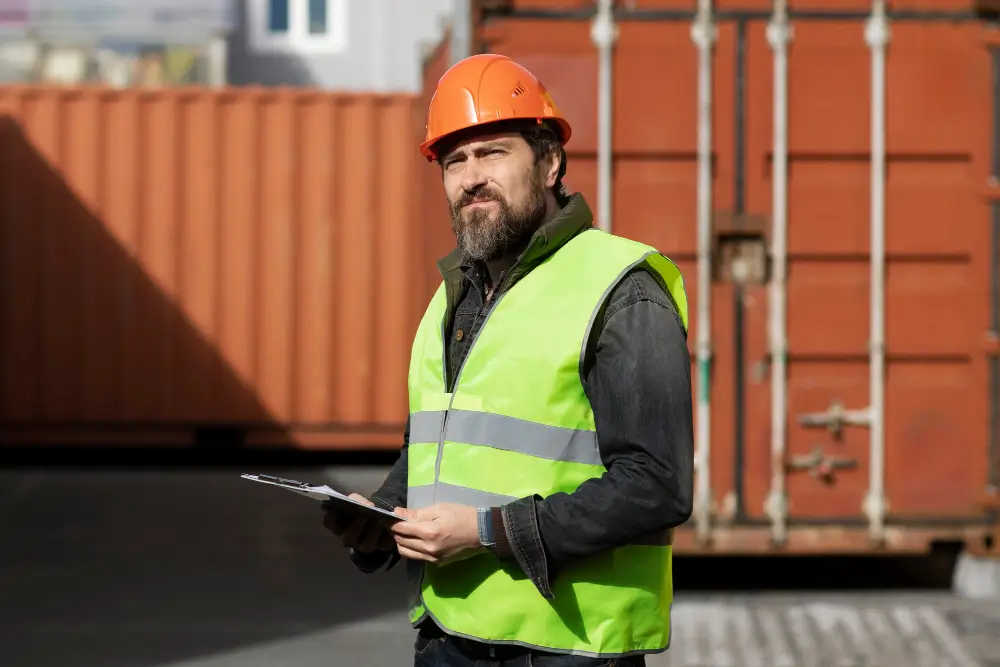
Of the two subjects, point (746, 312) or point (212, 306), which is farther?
point (212, 306)

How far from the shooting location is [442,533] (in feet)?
8.61

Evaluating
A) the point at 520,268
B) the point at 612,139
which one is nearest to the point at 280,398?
the point at 612,139

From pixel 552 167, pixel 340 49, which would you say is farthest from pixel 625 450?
pixel 340 49

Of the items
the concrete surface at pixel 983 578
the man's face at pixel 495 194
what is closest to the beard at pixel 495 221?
the man's face at pixel 495 194

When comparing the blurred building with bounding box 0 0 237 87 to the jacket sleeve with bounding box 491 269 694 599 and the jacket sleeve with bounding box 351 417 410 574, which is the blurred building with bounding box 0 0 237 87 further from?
the jacket sleeve with bounding box 491 269 694 599

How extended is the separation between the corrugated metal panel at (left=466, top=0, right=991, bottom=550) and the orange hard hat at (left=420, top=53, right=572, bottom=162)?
4567mm

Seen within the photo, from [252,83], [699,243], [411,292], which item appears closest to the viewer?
[699,243]

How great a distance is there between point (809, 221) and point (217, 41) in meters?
15.0

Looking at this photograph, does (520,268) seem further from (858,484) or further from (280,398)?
(280,398)

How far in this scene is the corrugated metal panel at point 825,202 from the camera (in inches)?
293

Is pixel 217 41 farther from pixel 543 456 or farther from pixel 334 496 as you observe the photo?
pixel 543 456

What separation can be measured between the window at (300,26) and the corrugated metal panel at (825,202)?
16769 mm

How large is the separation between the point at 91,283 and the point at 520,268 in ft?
35.6

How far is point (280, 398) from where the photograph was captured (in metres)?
13.1
